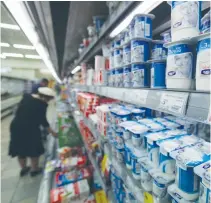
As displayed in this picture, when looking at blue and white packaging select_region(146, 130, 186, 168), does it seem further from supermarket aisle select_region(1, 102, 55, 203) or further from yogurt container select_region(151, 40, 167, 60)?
supermarket aisle select_region(1, 102, 55, 203)

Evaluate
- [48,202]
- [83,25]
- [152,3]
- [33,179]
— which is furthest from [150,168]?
[33,179]

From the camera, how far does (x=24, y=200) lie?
1.99 m

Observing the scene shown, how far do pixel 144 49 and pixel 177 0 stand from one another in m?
0.31

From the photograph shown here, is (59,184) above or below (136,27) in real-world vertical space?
below

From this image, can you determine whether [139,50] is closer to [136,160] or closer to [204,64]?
[204,64]

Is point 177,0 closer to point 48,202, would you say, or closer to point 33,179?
point 48,202

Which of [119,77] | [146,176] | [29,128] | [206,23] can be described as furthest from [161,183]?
[29,128]

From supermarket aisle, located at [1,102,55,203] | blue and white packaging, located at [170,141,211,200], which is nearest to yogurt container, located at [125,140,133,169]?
blue and white packaging, located at [170,141,211,200]

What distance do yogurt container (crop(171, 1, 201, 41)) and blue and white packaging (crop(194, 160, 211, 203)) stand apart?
38 centimetres

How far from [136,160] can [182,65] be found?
0.48 meters

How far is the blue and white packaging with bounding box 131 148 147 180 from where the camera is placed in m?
0.70

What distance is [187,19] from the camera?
48cm

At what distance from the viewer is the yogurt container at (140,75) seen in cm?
78

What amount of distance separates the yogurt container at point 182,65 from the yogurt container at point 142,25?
34 cm
